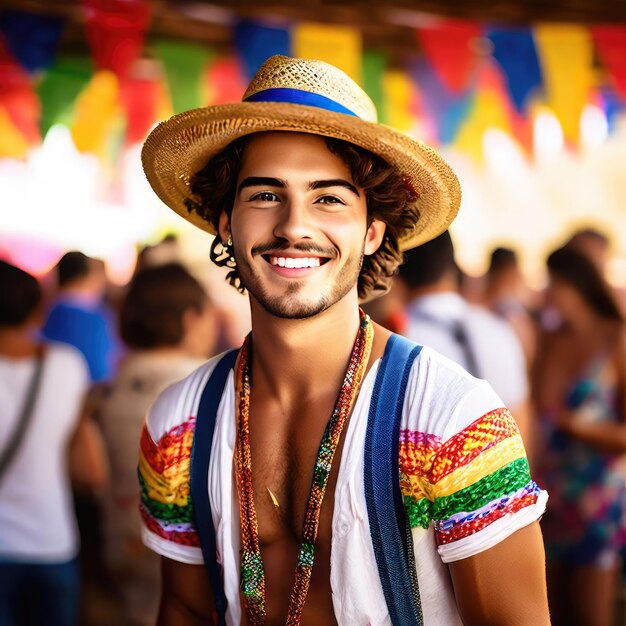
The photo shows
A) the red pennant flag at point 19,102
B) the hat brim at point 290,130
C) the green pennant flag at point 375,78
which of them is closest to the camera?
the hat brim at point 290,130

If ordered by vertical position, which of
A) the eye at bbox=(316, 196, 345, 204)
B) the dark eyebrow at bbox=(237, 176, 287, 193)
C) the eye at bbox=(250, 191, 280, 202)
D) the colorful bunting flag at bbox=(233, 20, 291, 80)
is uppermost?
the colorful bunting flag at bbox=(233, 20, 291, 80)

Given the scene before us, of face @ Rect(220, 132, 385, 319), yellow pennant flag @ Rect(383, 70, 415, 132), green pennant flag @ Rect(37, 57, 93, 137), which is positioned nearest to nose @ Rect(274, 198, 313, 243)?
face @ Rect(220, 132, 385, 319)

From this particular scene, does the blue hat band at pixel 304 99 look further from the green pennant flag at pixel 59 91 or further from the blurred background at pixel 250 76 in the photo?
the green pennant flag at pixel 59 91

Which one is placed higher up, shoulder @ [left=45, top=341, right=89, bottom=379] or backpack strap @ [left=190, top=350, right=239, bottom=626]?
shoulder @ [left=45, top=341, right=89, bottom=379]

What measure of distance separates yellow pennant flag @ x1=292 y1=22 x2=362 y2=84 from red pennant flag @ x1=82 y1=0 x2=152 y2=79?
876 mm

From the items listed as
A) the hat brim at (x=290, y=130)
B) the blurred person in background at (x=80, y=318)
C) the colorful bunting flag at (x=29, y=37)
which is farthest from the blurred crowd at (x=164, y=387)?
the colorful bunting flag at (x=29, y=37)

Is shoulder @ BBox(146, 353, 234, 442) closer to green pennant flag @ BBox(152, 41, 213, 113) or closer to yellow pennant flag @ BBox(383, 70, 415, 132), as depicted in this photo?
green pennant flag @ BBox(152, 41, 213, 113)

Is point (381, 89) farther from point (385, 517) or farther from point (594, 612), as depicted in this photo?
point (385, 517)

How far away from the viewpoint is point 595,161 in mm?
18281

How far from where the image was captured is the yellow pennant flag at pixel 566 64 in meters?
5.22

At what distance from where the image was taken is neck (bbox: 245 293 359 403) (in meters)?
1.79

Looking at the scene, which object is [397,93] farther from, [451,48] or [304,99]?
[304,99]

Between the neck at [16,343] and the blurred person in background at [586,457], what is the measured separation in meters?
2.16

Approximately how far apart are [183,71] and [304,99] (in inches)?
166
